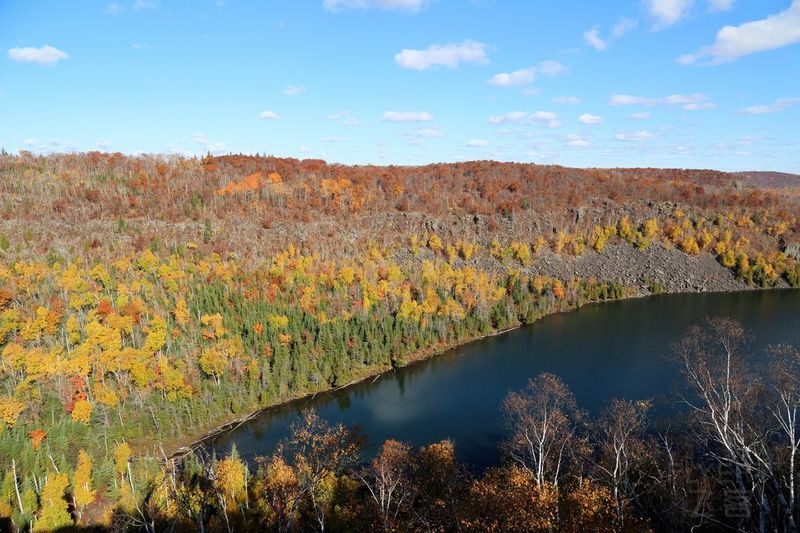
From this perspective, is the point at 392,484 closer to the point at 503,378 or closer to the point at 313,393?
the point at 313,393

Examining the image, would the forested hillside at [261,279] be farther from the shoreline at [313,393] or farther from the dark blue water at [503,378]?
the dark blue water at [503,378]

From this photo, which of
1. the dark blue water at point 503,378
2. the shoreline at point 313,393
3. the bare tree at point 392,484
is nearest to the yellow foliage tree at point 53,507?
the shoreline at point 313,393

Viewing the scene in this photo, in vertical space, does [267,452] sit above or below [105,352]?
below

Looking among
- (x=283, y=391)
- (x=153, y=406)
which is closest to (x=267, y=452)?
(x=283, y=391)

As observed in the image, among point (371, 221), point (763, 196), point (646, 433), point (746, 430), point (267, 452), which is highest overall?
point (763, 196)

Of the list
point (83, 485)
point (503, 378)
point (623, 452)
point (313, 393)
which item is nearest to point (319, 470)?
point (623, 452)

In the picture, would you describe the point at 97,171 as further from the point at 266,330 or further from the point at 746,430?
the point at 746,430
